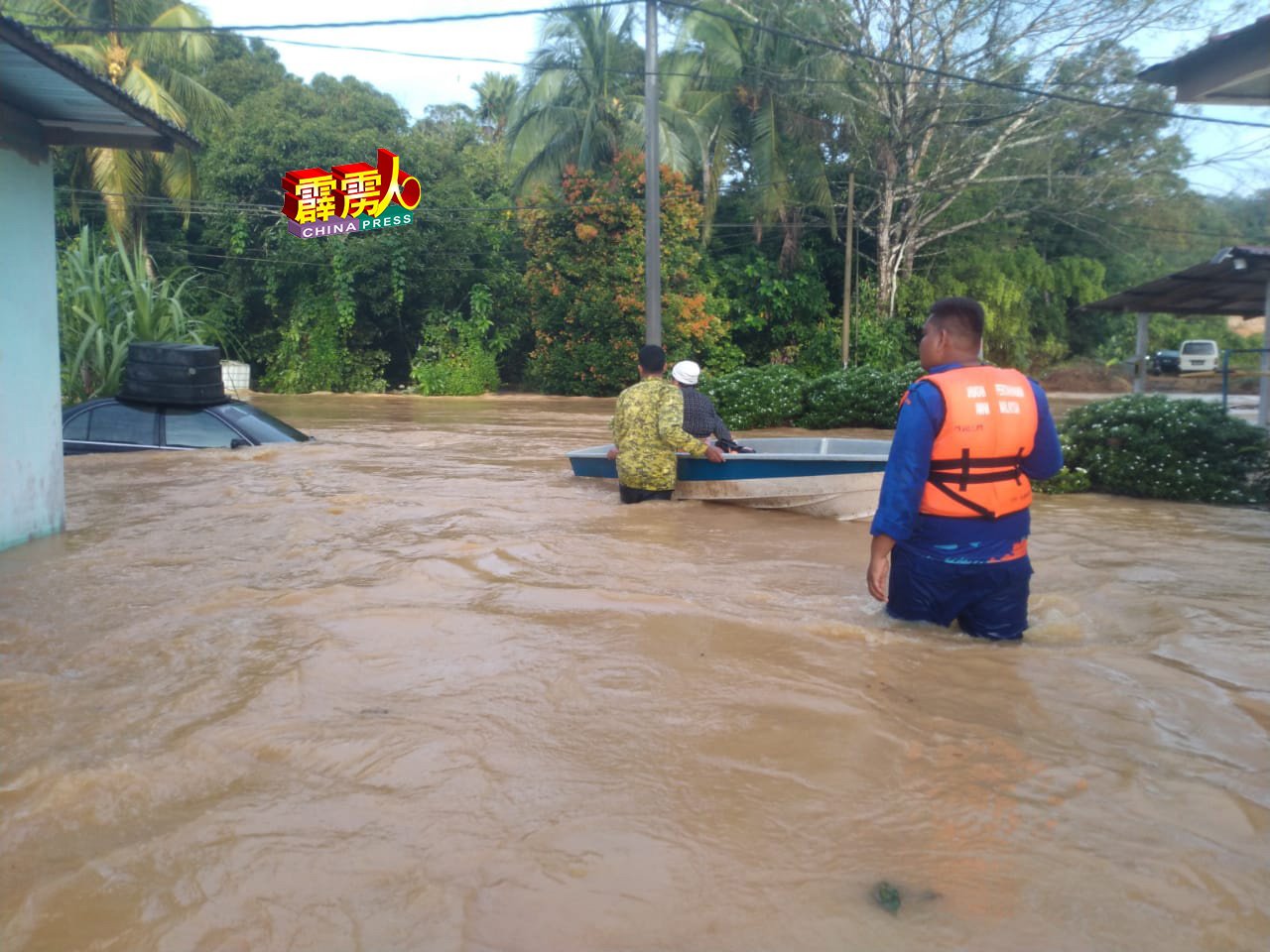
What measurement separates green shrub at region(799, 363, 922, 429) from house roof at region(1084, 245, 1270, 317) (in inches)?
134

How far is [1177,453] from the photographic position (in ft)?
36.0

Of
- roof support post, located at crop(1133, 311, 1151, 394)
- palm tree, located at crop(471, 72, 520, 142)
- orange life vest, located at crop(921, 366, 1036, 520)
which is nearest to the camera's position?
Result: orange life vest, located at crop(921, 366, 1036, 520)

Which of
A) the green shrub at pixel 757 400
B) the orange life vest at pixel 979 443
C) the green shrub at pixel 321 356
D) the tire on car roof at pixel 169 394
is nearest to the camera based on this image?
the orange life vest at pixel 979 443

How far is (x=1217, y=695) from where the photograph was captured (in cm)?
479

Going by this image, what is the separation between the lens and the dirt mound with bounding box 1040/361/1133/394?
3384 centimetres

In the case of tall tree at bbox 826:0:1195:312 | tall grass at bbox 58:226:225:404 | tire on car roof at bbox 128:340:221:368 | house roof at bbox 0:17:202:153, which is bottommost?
tire on car roof at bbox 128:340:221:368

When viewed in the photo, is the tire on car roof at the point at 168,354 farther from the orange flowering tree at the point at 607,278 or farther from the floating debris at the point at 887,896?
the orange flowering tree at the point at 607,278

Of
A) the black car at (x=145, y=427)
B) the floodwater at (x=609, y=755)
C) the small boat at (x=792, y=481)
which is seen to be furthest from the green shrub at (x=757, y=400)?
the floodwater at (x=609, y=755)

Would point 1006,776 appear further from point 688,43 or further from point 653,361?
point 688,43

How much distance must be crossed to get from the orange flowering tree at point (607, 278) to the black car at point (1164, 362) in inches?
666

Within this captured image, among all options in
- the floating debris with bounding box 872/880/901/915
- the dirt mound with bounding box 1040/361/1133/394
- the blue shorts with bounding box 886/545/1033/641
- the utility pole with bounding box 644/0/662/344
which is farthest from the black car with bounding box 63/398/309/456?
the dirt mound with bounding box 1040/361/1133/394

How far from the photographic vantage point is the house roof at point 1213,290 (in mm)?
13078

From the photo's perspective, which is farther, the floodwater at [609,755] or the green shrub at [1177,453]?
the green shrub at [1177,453]

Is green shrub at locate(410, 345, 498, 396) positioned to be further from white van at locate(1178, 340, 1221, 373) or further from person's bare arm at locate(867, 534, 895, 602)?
person's bare arm at locate(867, 534, 895, 602)
